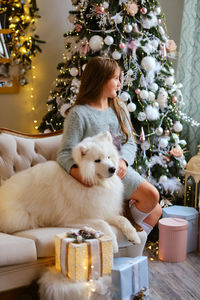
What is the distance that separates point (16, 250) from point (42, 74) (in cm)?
264

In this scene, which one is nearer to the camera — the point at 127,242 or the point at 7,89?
the point at 127,242

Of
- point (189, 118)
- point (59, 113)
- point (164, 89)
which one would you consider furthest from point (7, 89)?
point (189, 118)

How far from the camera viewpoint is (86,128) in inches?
88.0

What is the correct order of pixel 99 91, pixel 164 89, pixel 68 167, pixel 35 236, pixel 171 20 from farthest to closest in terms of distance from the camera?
pixel 171 20, pixel 164 89, pixel 99 91, pixel 68 167, pixel 35 236

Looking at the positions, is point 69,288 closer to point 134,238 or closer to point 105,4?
point 134,238

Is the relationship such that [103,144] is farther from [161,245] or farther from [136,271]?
[161,245]

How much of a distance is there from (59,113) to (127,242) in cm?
179

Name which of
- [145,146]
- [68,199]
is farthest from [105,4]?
[68,199]

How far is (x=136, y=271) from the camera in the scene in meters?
1.93

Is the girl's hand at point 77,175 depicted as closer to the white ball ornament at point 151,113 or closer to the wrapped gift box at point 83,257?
the wrapped gift box at point 83,257

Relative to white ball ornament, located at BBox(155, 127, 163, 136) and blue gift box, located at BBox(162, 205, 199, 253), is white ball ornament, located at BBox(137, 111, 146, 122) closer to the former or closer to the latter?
white ball ornament, located at BBox(155, 127, 163, 136)

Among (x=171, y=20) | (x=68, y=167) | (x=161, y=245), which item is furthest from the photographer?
(x=171, y=20)

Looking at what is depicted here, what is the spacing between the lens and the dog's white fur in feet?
6.56

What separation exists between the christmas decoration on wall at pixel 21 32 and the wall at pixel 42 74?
0.09 metres
